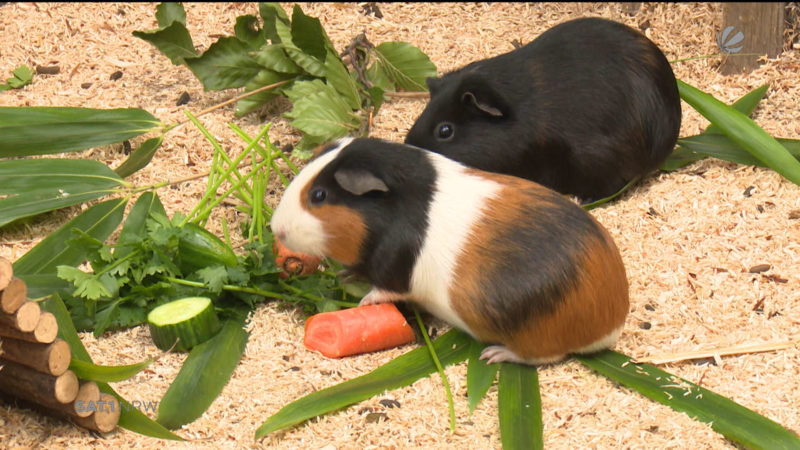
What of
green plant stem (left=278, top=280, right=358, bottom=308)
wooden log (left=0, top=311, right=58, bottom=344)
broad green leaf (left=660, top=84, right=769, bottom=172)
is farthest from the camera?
broad green leaf (left=660, top=84, right=769, bottom=172)

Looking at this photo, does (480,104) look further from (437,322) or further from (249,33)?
(249,33)

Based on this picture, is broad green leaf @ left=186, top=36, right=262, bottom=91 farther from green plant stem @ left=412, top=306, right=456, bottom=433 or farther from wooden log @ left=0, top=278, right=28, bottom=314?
wooden log @ left=0, top=278, right=28, bottom=314

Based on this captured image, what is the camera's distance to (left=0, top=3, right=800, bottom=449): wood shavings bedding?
7.47ft

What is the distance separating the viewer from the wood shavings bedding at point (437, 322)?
89.6 inches

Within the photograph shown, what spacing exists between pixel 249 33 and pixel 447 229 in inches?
75.9

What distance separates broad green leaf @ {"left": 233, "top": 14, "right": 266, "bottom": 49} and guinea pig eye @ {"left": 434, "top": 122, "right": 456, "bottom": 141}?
3.86 ft

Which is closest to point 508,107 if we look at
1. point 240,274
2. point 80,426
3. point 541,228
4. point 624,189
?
point 624,189

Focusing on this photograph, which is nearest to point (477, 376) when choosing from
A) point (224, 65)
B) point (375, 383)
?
point (375, 383)

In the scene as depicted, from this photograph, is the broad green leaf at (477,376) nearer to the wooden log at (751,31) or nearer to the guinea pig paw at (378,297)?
the guinea pig paw at (378,297)

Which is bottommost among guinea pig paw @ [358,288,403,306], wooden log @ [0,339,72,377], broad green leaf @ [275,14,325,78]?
guinea pig paw @ [358,288,403,306]

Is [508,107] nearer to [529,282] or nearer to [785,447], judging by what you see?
[529,282]

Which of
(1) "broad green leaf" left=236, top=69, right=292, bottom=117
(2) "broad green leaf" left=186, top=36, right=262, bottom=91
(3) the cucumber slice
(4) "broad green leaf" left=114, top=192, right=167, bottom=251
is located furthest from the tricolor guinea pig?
(2) "broad green leaf" left=186, top=36, right=262, bottom=91

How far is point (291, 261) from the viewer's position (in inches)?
110

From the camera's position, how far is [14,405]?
2.30 m
